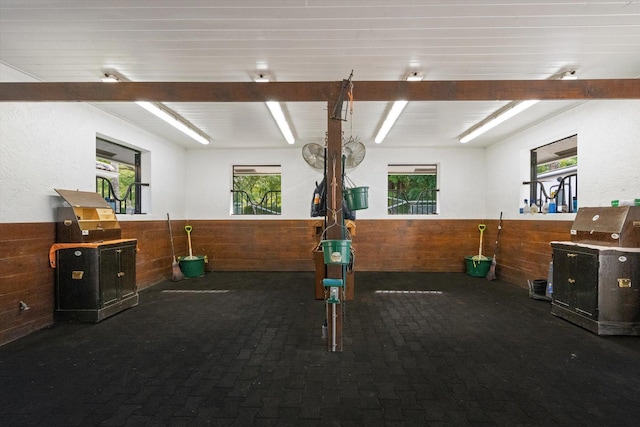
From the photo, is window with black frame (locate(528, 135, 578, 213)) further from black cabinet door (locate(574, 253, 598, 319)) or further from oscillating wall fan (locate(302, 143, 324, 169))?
oscillating wall fan (locate(302, 143, 324, 169))

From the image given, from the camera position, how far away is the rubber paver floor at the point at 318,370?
2.10m

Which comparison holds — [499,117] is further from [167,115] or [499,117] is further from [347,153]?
[167,115]

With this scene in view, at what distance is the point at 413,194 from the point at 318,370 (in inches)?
229

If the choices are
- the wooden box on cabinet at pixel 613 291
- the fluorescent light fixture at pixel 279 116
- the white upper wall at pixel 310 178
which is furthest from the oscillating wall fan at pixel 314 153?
the wooden box on cabinet at pixel 613 291

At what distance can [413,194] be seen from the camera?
7492 millimetres

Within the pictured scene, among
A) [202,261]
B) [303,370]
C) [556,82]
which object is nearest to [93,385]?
[303,370]

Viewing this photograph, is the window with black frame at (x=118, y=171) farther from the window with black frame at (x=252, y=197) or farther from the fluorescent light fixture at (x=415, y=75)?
the fluorescent light fixture at (x=415, y=75)

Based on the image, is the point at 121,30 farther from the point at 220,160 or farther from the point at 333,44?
the point at 220,160

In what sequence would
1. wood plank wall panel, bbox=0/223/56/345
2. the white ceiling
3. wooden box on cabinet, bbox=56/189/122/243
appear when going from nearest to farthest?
the white ceiling → wood plank wall panel, bbox=0/223/56/345 → wooden box on cabinet, bbox=56/189/122/243

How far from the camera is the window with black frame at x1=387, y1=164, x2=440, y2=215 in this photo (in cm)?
739

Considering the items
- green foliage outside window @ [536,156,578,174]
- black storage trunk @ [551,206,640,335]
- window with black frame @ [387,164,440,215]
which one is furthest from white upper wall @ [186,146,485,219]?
black storage trunk @ [551,206,640,335]

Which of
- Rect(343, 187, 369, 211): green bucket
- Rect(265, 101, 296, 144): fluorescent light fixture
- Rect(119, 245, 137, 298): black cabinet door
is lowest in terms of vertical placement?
Rect(119, 245, 137, 298): black cabinet door

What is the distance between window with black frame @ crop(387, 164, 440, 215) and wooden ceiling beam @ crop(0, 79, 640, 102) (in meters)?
4.33

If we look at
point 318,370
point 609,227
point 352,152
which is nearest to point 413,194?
point 352,152
